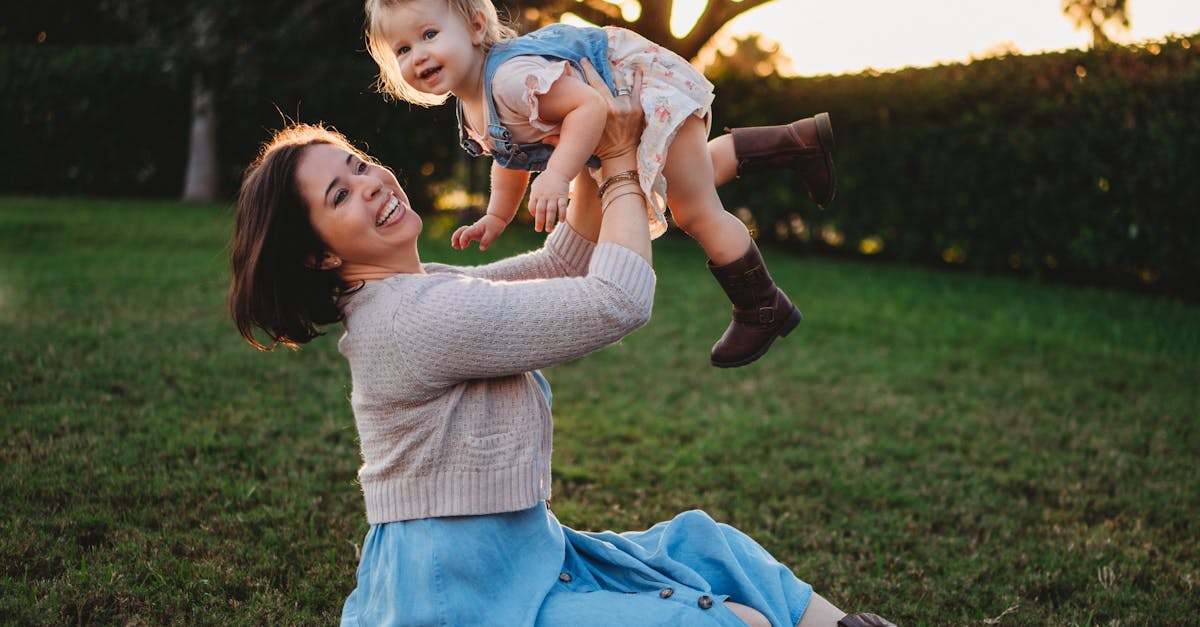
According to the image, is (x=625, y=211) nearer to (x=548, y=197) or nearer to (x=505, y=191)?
(x=548, y=197)

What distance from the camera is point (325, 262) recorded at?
2.13m

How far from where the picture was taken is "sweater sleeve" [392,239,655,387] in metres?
1.91

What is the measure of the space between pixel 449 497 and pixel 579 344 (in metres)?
0.42

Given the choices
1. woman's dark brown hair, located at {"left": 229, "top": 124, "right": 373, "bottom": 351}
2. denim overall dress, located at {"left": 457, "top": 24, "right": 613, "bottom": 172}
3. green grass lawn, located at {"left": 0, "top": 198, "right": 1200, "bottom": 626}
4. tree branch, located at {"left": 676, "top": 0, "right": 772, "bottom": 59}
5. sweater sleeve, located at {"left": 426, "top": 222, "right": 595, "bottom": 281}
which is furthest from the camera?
tree branch, located at {"left": 676, "top": 0, "right": 772, "bottom": 59}

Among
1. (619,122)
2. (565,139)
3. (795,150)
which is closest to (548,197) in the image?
(565,139)

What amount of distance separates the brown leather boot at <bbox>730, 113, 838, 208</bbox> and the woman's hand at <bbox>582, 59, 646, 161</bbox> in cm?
51

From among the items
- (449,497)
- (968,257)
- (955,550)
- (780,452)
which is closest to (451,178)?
(968,257)

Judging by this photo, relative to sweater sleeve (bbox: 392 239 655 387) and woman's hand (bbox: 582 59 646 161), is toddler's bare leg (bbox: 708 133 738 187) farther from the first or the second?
sweater sleeve (bbox: 392 239 655 387)

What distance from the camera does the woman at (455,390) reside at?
1.95 meters

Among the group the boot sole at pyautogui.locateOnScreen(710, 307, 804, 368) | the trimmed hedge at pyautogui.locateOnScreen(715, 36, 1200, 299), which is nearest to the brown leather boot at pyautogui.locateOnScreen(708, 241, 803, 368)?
the boot sole at pyautogui.locateOnScreen(710, 307, 804, 368)

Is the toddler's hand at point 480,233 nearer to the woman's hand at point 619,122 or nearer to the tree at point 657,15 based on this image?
the woman's hand at point 619,122

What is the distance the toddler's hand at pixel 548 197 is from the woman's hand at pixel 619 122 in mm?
161

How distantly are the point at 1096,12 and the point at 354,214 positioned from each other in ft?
59.6

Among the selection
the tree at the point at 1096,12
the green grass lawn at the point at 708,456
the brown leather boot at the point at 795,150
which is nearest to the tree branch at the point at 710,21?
the green grass lawn at the point at 708,456
